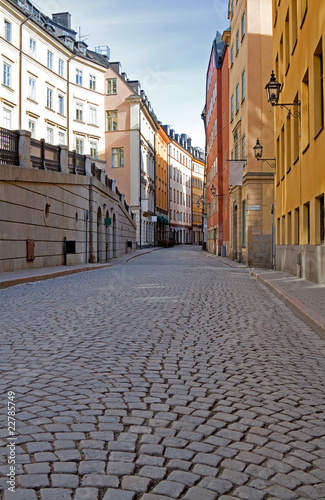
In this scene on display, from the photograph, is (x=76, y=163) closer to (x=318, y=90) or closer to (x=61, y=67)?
(x=318, y=90)

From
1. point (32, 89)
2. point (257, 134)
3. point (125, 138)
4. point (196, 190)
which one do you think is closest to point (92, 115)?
point (125, 138)

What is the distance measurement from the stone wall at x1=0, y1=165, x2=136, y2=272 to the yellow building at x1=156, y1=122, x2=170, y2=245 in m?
42.1

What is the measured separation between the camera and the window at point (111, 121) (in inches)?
2279

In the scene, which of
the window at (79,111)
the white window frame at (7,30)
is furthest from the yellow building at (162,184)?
the white window frame at (7,30)

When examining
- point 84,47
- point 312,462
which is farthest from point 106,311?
point 84,47

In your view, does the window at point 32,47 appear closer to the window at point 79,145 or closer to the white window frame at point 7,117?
the white window frame at point 7,117

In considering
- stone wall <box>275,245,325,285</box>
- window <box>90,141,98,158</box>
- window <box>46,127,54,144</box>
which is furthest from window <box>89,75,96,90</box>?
stone wall <box>275,245,325,285</box>

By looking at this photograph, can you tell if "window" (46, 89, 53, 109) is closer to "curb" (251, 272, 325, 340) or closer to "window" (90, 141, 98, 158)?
"window" (90, 141, 98, 158)

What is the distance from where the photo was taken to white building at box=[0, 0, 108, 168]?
41.0 m

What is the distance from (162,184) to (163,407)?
251 ft

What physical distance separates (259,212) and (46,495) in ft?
81.8

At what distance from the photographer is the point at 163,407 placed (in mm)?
4109

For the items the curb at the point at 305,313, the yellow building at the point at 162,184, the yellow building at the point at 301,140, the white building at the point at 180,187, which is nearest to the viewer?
the curb at the point at 305,313

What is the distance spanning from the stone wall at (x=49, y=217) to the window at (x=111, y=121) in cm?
2613
